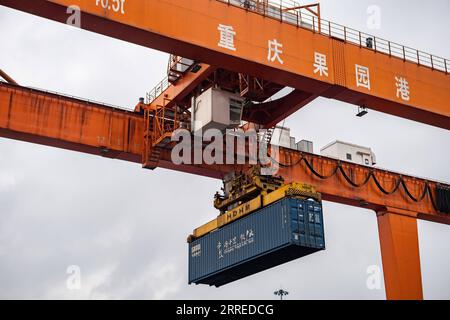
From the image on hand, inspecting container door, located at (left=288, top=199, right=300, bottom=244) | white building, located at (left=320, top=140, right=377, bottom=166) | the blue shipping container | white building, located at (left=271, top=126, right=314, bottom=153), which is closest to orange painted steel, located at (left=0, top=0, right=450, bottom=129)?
container door, located at (left=288, top=199, right=300, bottom=244)

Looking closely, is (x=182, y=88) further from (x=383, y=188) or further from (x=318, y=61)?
(x=383, y=188)

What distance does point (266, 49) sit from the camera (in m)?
18.9

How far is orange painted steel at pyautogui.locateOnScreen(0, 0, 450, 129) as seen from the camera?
17.0m

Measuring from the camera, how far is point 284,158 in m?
25.2

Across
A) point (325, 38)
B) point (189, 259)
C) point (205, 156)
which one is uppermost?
point (325, 38)

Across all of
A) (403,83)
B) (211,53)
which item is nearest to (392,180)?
(403,83)

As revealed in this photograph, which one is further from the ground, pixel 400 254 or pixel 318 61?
pixel 318 61

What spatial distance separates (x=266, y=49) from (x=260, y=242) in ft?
20.3

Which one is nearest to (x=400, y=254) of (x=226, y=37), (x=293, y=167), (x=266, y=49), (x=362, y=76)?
(x=293, y=167)

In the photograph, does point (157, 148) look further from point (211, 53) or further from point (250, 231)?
point (211, 53)

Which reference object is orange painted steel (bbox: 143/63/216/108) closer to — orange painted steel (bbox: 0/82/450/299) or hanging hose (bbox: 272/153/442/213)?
orange painted steel (bbox: 0/82/450/299)

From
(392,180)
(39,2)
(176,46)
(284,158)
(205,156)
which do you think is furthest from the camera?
(392,180)

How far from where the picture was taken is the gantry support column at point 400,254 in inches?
1022

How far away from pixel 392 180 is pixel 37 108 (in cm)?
1327
